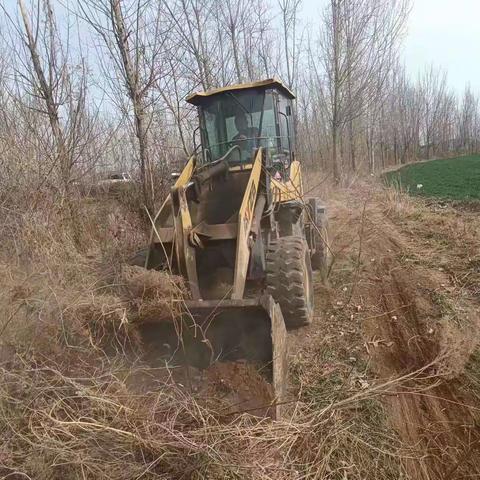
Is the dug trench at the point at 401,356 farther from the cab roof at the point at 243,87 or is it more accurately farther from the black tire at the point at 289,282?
the cab roof at the point at 243,87

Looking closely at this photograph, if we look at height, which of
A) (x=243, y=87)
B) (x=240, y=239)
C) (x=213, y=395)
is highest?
(x=243, y=87)

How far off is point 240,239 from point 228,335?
935 mm

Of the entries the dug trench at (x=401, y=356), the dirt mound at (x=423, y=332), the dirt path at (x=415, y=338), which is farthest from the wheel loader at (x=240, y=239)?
the dirt mound at (x=423, y=332)

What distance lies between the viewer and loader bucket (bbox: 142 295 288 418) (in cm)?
371

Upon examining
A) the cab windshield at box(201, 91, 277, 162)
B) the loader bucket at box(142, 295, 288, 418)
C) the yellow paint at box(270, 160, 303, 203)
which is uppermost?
the cab windshield at box(201, 91, 277, 162)

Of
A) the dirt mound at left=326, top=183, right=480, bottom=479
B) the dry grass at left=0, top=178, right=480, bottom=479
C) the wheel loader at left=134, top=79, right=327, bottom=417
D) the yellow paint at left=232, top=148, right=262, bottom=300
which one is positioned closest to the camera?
the dry grass at left=0, top=178, right=480, bottom=479

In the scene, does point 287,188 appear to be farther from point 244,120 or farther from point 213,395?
point 213,395

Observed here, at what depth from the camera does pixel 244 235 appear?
448 cm

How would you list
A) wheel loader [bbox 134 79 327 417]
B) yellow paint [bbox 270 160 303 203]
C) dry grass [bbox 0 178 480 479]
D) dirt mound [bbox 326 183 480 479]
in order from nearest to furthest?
1. dry grass [bbox 0 178 480 479]
2. dirt mound [bbox 326 183 480 479]
3. wheel loader [bbox 134 79 327 417]
4. yellow paint [bbox 270 160 303 203]

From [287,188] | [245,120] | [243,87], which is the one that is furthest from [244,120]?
[287,188]

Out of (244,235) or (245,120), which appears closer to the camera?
(244,235)

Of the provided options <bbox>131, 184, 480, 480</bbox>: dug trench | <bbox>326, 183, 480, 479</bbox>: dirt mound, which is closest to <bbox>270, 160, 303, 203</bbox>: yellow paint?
<bbox>131, 184, 480, 480</bbox>: dug trench

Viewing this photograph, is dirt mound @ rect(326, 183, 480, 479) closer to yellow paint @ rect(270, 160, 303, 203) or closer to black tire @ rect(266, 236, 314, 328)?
black tire @ rect(266, 236, 314, 328)

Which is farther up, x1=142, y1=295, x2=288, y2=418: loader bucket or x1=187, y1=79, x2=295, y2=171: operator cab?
x1=187, y1=79, x2=295, y2=171: operator cab
